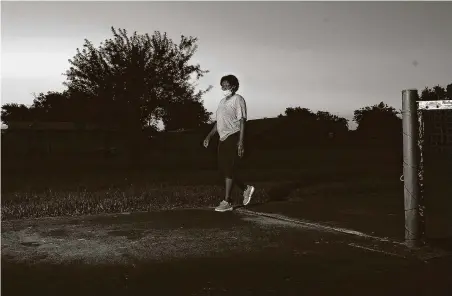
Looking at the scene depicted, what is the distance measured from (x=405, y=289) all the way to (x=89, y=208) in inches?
219

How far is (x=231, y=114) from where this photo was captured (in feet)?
22.0

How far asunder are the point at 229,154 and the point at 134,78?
22.4m

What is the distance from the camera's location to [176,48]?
99.1 feet

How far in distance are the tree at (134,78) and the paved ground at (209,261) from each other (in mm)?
23018

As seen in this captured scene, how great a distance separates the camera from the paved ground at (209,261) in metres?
3.41

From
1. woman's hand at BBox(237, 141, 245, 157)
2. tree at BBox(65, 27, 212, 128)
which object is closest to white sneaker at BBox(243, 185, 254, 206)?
woman's hand at BBox(237, 141, 245, 157)

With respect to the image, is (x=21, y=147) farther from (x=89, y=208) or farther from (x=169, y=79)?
(x=89, y=208)

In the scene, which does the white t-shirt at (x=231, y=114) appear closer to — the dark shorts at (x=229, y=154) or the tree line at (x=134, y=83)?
the dark shorts at (x=229, y=154)

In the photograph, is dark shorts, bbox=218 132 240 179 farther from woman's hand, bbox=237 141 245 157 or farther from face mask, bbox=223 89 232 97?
face mask, bbox=223 89 232 97

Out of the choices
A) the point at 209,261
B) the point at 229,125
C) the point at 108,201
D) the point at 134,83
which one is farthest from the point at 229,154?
the point at 134,83

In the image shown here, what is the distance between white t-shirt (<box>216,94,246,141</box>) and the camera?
665 cm

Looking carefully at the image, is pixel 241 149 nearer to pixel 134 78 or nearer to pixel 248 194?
pixel 248 194

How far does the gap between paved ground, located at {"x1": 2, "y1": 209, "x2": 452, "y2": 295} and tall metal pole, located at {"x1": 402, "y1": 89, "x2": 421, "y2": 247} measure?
0.88ft

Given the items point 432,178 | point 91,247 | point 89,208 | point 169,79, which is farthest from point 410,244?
point 169,79
